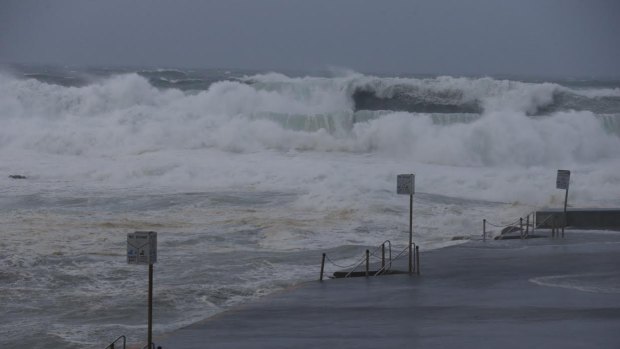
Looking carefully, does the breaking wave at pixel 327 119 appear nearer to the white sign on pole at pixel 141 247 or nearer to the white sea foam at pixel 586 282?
the white sea foam at pixel 586 282

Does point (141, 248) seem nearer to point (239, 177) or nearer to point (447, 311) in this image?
point (447, 311)

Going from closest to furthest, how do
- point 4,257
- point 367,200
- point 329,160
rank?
point 4,257
point 367,200
point 329,160

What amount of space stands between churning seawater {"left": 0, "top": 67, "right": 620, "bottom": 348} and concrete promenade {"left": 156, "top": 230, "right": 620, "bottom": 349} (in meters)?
1.45

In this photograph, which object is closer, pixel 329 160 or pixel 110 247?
pixel 110 247

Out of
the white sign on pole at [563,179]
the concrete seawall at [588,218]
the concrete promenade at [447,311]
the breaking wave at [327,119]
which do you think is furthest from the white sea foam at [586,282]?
the breaking wave at [327,119]

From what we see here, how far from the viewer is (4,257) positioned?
19688 millimetres

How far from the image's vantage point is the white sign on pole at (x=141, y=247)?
10.8 m

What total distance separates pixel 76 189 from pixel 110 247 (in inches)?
479

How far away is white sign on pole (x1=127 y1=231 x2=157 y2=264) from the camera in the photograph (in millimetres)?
10766

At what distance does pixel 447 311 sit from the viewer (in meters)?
13.8

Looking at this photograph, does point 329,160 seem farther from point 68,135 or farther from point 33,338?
point 33,338

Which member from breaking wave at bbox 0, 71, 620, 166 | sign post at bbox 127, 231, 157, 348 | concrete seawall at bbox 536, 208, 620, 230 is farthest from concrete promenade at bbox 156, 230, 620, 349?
breaking wave at bbox 0, 71, 620, 166

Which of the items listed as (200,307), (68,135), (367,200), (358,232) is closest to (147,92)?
(68,135)

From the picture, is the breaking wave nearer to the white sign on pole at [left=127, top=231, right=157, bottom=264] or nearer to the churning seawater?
the churning seawater
